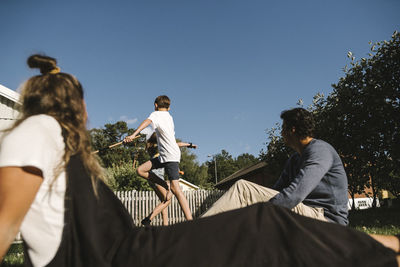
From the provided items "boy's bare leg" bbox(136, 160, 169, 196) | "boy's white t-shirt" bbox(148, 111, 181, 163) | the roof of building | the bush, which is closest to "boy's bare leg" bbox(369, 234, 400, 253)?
"boy's white t-shirt" bbox(148, 111, 181, 163)

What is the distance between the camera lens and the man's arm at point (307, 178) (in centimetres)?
232

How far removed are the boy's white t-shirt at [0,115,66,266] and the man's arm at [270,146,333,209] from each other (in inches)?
68.0

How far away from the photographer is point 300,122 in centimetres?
311

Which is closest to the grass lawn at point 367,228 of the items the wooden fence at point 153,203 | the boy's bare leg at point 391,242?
the boy's bare leg at point 391,242

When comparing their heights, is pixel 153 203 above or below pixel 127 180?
below

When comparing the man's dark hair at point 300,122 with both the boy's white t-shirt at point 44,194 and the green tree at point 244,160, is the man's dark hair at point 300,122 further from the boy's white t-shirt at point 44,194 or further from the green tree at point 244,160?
the green tree at point 244,160

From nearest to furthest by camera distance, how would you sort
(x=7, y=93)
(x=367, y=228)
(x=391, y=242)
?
(x=391, y=242) < (x=367, y=228) < (x=7, y=93)

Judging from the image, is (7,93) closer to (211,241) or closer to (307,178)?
(307,178)

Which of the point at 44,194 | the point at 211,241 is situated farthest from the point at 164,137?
the point at 211,241

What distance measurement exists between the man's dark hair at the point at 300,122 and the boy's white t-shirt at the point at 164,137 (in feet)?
8.21

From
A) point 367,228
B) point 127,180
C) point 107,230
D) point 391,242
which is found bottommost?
point 367,228

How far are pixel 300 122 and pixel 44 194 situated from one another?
268 cm

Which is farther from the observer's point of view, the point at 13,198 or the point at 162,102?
the point at 162,102

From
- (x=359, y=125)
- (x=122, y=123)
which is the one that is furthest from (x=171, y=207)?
(x=122, y=123)
